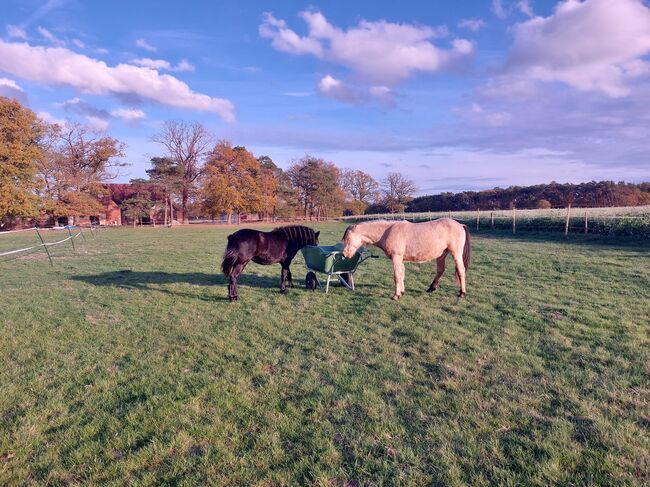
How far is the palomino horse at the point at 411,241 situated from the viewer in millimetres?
6895

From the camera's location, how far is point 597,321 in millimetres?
5133

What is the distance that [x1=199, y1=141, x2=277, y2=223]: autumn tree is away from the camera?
46.1 m

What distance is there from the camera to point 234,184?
158 feet

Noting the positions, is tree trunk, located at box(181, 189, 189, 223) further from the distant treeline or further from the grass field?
the grass field

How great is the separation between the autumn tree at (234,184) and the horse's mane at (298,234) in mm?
39899

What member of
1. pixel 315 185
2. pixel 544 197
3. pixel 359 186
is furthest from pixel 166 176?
pixel 544 197

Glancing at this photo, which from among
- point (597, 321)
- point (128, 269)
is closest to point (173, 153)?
point (128, 269)

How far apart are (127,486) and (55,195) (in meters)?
46.1

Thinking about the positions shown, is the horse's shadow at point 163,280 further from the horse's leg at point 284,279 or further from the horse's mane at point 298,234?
the horse's mane at point 298,234

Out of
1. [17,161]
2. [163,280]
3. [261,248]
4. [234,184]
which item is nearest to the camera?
[261,248]

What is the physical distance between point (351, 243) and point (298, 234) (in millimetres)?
1275

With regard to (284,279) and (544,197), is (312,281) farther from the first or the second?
(544,197)

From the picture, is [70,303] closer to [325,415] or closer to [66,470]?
[66,470]

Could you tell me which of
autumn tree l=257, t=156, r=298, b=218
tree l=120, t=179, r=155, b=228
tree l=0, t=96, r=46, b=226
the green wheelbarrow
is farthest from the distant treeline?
tree l=0, t=96, r=46, b=226
